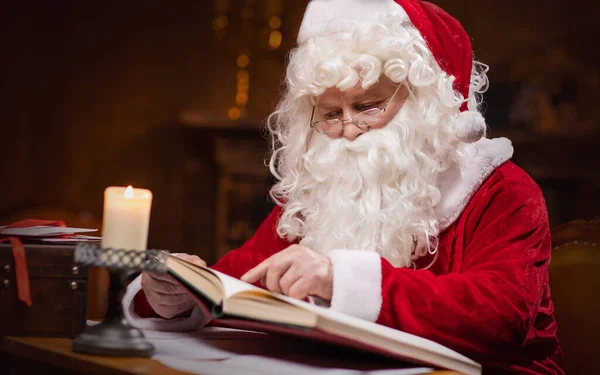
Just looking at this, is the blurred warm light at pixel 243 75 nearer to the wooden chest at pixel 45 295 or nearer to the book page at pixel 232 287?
the wooden chest at pixel 45 295

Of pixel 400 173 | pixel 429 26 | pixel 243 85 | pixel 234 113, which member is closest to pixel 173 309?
pixel 400 173

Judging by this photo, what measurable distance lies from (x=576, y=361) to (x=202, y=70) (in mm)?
3656

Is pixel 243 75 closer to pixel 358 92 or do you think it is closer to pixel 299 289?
pixel 358 92

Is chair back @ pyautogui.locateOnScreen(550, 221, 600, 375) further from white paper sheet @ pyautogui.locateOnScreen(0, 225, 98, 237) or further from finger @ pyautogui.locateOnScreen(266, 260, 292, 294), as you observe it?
white paper sheet @ pyautogui.locateOnScreen(0, 225, 98, 237)

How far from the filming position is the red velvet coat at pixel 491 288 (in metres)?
1.54

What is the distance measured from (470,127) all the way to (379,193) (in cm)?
28

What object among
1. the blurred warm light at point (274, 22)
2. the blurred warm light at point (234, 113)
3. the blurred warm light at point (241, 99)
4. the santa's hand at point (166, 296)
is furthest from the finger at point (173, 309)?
the blurred warm light at point (274, 22)

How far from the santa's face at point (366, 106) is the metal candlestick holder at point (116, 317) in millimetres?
827

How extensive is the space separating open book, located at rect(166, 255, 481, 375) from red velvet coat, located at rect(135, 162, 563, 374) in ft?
0.64

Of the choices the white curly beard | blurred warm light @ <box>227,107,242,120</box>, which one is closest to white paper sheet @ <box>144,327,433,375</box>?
the white curly beard

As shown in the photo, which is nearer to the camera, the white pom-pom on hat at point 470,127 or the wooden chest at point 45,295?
the wooden chest at point 45,295

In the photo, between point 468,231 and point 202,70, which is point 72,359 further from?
point 202,70

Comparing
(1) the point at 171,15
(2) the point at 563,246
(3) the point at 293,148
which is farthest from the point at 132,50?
(2) the point at 563,246

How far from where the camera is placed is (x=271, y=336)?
1.62m
